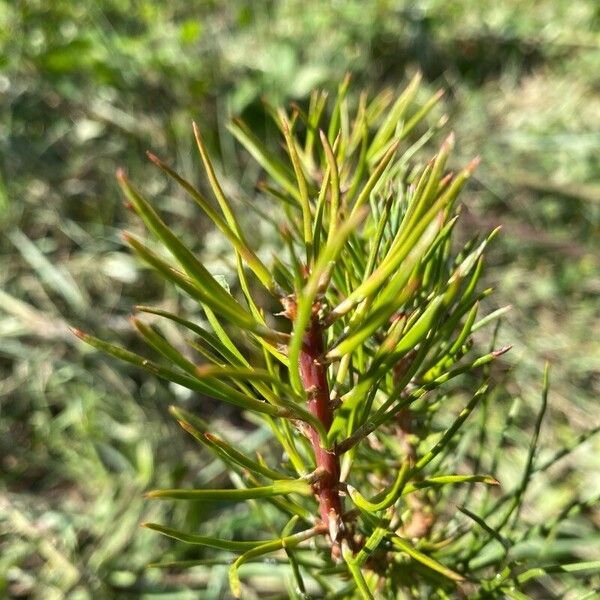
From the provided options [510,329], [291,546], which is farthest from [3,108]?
[291,546]

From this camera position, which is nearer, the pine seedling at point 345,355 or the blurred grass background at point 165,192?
the pine seedling at point 345,355

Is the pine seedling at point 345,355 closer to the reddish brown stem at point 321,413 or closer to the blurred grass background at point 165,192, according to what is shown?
the reddish brown stem at point 321,413

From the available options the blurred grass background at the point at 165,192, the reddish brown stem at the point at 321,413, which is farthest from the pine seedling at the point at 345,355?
the blurred grass background at the point at 165,192

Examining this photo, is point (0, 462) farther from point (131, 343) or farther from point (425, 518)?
point (425, 518)

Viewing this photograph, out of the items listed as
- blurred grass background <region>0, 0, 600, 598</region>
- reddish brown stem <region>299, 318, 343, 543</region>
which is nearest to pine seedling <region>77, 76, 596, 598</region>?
reddish brown stem <region>299, 318, 343, 543</region>

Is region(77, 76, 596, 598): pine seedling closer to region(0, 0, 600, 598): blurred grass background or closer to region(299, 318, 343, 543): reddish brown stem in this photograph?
region(299, 318, 343, 543): reddish brown stem

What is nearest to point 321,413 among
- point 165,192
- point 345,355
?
point 345,355

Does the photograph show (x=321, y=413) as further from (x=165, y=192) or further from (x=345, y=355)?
(x=165, y=192)
